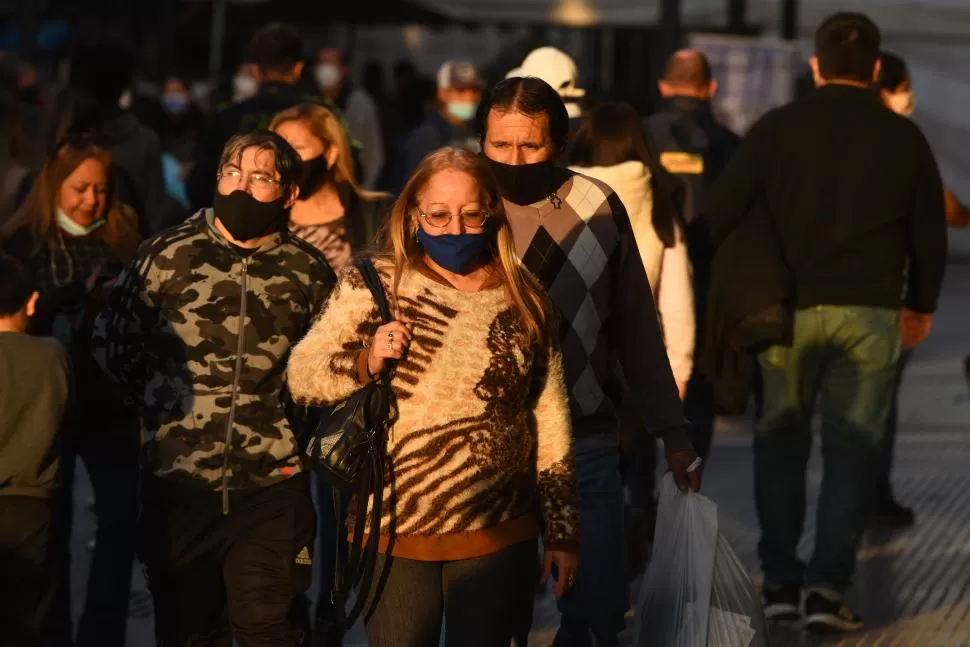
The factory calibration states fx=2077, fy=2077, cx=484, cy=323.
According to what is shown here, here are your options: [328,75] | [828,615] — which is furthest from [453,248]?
[328,75]

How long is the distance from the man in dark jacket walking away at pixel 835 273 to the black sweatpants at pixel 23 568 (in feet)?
9.35

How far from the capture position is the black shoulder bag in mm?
4500

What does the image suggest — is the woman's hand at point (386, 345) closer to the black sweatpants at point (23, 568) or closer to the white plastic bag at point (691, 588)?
the white plastic bag at point (691, 588)

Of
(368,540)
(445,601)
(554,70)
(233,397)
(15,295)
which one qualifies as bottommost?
(445,601)

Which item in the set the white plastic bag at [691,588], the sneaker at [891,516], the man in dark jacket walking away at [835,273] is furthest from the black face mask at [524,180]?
the sneaker at [891,516]

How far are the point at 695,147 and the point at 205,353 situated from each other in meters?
4.22

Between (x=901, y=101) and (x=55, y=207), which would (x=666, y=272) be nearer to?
(x=55, y=207)

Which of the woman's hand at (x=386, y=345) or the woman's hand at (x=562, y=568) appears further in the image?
the woman's hand at (x=562, y=568)

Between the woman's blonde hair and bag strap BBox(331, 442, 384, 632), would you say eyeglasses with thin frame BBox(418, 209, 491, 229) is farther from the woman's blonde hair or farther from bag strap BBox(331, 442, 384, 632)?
the woman's blonde hair

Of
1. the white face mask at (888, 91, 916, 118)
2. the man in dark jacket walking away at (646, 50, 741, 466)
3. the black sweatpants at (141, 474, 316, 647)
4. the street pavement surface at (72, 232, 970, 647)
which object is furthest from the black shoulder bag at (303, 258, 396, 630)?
the white face mask at (888, 91, 916, 118)

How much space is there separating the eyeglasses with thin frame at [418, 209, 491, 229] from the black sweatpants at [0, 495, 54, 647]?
5.65ft

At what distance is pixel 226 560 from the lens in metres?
5.62

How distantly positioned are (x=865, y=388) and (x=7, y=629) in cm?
322

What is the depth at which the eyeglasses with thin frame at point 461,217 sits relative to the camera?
462 centimetres
